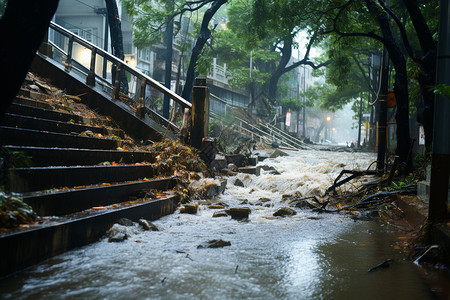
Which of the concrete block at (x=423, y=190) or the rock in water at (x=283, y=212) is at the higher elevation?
the concrete block at (x=423, y=190)

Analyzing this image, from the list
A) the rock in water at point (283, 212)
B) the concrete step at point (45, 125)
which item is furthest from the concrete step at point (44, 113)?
the rock in water at point (283, 212)

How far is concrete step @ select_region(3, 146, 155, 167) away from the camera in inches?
184

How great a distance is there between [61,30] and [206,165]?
5.61 metres

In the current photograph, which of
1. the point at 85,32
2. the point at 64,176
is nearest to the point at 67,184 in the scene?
the point at 64,176

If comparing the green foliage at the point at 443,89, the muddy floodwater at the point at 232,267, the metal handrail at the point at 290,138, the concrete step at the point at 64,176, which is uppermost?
the metal handrail at the point at 290,138

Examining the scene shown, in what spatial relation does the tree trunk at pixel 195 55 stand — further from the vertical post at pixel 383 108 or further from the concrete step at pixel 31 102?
the concrete step at pixel 31 102

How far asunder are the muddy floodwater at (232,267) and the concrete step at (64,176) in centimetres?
97

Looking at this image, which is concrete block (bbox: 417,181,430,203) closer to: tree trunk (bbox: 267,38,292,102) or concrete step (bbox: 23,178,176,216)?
concrete step (bbox: 23,178,176,216)

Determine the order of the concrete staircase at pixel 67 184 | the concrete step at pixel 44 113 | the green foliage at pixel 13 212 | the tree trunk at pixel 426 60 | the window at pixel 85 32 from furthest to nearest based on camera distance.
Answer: the window at pixel 85 32 → the tree trunk at pixel 426 60 → the concrete step at pixel 44 113 → the concrete staircase at pixel 67 184 → the green foliage at pixel 13 212

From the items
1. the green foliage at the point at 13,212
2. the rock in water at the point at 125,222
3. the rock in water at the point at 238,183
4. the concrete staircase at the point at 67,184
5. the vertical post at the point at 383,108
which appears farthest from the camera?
the rock in water at the point at 238,183

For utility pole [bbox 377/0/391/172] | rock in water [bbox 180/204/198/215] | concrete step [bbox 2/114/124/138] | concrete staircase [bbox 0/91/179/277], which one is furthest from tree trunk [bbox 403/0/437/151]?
concrete step [bbox 2/114/124/138]

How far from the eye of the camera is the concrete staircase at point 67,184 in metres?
3.33

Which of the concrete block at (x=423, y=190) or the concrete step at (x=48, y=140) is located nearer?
the concrete step at (x=48, y=140)

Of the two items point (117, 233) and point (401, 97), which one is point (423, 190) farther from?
point (117, 233)
